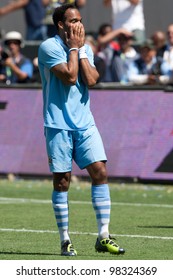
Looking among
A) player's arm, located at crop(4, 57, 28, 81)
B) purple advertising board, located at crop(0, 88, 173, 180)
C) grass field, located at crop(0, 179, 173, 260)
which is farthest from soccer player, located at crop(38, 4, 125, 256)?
player's arm, located at crop(4, 57, 28, 81)

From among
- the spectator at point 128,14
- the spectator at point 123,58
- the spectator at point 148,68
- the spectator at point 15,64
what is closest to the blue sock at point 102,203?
the spectator at point 148,68

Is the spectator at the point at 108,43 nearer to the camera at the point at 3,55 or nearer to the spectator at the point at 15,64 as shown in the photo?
the spectator at the point at 15,64

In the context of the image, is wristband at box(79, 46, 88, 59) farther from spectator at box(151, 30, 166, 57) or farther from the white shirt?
the white shirt

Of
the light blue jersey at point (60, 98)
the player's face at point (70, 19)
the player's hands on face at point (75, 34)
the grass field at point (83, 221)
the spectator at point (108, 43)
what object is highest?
the player's face at point (70, 19)

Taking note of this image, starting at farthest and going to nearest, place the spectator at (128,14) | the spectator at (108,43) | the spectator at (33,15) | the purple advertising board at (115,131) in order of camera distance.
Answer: the spectator at (33,15), the spectator at (128,14), the spectator at (108,43), the purple advertising board at (115,131)

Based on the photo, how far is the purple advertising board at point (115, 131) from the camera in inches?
677

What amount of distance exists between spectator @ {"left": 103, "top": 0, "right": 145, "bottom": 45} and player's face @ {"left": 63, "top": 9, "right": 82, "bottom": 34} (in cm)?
1133

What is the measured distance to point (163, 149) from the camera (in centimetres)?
1712

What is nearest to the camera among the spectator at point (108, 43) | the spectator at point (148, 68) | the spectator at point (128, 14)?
the spectator at point (148, 68)

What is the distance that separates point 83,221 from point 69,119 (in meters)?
3.22

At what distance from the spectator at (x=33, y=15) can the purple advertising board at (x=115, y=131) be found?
4.32m
